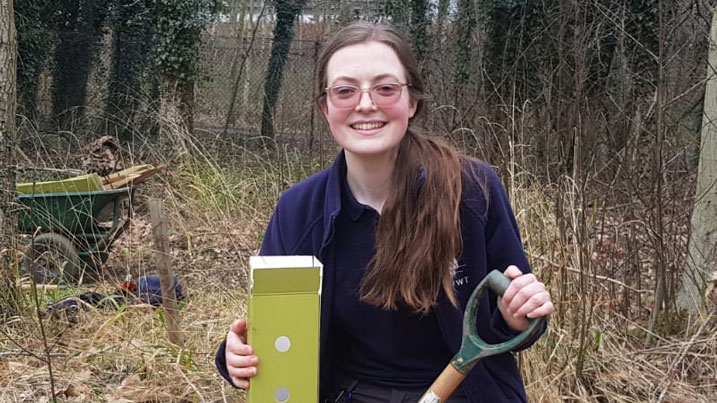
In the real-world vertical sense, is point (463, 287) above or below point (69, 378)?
above

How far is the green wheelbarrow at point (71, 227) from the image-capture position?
4.63 metres

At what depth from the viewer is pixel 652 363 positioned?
3.21 meters

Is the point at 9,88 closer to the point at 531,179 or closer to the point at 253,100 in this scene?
the point at 531,179

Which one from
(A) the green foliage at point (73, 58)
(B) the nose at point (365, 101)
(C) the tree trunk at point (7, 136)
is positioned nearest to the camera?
(B) the nose at point (365, 101)

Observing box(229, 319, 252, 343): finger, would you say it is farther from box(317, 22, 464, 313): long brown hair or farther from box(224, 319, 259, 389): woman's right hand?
box(317, 22, 464, 313): long brown hair

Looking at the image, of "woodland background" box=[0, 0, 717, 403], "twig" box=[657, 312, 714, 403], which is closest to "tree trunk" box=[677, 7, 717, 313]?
"woodland background" box=[0, 0, 717, 403]

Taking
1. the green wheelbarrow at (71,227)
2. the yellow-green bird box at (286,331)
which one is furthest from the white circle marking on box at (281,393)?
the green wheelbarrow at (71,227)

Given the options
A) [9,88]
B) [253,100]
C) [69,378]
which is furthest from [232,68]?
[69,378]

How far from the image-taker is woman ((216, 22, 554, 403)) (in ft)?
5.88

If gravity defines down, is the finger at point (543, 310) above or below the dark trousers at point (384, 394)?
above

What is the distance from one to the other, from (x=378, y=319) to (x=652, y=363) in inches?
73.3

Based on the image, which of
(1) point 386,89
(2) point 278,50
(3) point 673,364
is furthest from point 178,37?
(1) point 386,89

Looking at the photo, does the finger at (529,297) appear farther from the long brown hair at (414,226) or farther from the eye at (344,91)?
the eye at (344,91)

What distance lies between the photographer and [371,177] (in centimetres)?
191
